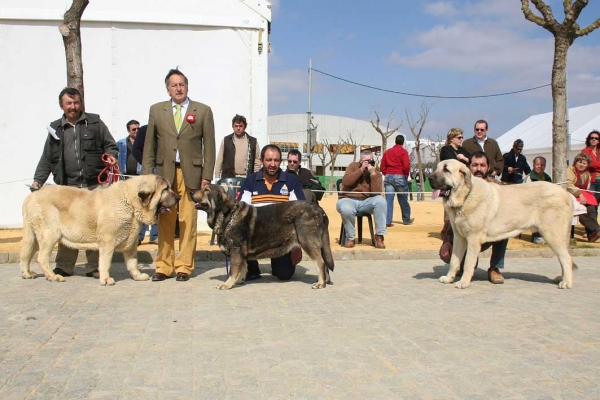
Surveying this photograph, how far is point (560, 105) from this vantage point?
1168 centimetres

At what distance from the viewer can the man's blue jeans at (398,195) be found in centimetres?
1480

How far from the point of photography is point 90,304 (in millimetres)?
6090

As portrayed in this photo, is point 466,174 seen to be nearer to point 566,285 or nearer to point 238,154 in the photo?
point 566,285

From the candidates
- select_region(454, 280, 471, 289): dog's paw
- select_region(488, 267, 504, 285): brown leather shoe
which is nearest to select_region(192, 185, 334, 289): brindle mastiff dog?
select_region(454, 280, 471, 289): dog's paw

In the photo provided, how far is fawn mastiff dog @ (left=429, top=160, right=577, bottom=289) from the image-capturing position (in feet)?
23.3

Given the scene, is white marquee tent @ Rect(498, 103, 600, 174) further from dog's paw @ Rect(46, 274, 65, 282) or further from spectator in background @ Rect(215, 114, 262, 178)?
dog's paw @ Rect(46, 274, 65, 282)

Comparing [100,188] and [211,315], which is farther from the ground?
[100,188]

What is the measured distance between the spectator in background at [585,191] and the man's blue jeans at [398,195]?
4168mm

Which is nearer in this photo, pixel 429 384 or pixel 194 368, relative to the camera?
pixel 429 384

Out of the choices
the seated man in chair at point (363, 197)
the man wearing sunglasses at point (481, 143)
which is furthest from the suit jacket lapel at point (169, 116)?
the man wearing sunglasses at point (481, 143)

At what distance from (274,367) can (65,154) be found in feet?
17.4

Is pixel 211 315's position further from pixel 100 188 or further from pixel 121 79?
pixel 121 79

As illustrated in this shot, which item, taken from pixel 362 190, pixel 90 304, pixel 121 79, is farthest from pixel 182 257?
pixel 121 79

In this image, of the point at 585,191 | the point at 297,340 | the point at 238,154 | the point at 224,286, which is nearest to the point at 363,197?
the point at 238,154
